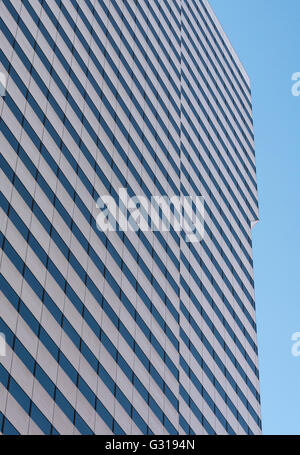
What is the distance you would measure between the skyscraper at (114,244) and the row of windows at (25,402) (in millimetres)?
111

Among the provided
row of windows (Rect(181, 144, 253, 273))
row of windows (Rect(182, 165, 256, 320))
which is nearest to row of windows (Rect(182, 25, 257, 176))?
row of windows (Rect(181, 144, 253, 273))

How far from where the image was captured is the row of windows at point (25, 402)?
181 ft

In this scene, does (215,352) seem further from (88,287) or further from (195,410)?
(88,287)

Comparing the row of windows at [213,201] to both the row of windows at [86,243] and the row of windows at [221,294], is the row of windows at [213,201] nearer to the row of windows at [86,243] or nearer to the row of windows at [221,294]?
the row of windows at [221,294]

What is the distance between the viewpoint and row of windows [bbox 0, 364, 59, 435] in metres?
55.0

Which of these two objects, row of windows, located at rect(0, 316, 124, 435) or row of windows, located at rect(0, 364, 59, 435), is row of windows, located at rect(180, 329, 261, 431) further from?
row of windows, located at rect(0, 364, 59, 435)

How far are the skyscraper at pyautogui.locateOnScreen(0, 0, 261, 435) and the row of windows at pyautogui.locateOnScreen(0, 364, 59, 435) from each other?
111 mm

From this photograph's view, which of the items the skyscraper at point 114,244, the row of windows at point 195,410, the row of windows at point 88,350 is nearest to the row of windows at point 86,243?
the skyscraper at point 114,244

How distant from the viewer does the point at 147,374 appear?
237ft

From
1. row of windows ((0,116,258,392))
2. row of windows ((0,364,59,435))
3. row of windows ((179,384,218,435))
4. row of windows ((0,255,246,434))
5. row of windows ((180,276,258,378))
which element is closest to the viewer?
row of windows ((0,364,59,435))

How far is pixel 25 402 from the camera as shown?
56.3 meters

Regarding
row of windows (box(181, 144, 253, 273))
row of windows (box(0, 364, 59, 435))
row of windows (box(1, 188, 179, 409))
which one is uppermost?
row of windows (box(181, 144, 253, 273))
